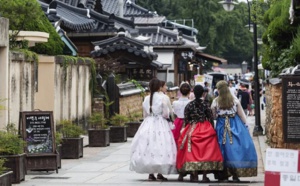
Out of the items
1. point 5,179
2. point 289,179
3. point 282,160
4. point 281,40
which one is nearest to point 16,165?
point 5,179

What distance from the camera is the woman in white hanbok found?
17862mm

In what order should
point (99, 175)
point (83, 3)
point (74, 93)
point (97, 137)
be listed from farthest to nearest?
point (83, 3), point (74, 93), point (97, 137), point (99, 175)

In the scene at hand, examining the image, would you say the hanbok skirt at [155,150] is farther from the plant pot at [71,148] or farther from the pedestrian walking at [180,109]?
the plant pot at [71,148]

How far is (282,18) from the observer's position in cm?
2370

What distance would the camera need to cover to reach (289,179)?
1035cm

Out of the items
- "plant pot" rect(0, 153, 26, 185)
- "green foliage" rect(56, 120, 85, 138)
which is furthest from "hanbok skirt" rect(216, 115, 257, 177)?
"green foliage" rect(56, 120, 85, 138)

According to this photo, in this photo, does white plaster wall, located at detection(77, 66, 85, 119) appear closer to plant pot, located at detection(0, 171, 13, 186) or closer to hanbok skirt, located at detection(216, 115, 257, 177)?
hanbok skirt, located at detection(216, 115, 257, 177)

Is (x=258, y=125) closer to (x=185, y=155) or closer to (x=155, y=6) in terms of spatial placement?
(x=185, y=155)

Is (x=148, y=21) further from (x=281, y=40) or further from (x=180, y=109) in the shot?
(x=180, y=109)

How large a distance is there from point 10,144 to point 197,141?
3422 millimetres

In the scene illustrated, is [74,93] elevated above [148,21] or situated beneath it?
situated beneath

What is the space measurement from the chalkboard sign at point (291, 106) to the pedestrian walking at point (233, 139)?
1497mm

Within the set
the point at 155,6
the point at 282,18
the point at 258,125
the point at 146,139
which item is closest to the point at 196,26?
the point at 155,6

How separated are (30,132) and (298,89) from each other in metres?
6.13
